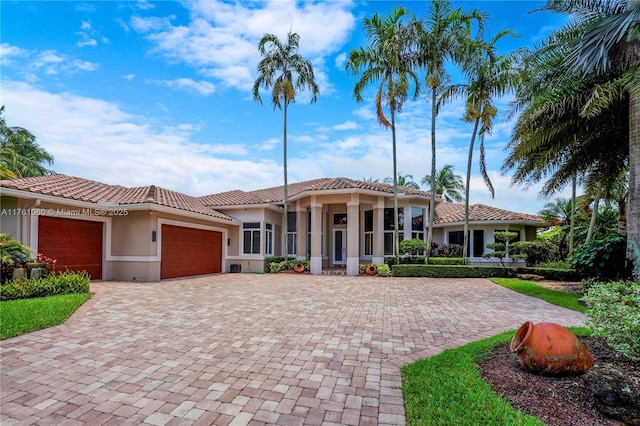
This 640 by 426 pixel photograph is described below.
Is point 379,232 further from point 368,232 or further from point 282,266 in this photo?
point 282,266

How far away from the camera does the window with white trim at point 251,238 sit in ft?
64.1

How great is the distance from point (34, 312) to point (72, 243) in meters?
6.50

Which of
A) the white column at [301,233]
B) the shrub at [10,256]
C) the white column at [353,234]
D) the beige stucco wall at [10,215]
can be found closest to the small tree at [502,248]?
the white column at [353,234]

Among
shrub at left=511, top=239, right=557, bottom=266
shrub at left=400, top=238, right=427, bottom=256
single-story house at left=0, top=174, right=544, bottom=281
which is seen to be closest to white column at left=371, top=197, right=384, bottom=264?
single-story house at left=0, top=174, right=544, bottom=281

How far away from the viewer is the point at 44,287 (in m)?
9.08

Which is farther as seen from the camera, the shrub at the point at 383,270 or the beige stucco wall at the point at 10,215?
the shrub at the point at 383,270

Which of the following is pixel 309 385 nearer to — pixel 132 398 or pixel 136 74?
pixel 132 398

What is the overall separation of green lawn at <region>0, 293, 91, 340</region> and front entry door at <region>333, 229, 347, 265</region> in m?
15.4

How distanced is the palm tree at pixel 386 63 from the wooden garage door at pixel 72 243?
14.3m

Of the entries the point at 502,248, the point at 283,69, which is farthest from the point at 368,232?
the point at 283,69

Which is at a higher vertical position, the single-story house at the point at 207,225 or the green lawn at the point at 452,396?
the single-story house at the point at 207,225

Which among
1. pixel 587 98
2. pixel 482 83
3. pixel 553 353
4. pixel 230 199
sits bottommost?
pixel 553 353

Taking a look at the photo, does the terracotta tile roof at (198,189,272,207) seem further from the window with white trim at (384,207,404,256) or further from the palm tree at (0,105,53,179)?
the palm tree at (0,105,53,179)

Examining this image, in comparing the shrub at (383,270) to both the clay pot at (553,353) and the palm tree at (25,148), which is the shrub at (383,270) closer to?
the clay pot at (553,353)
